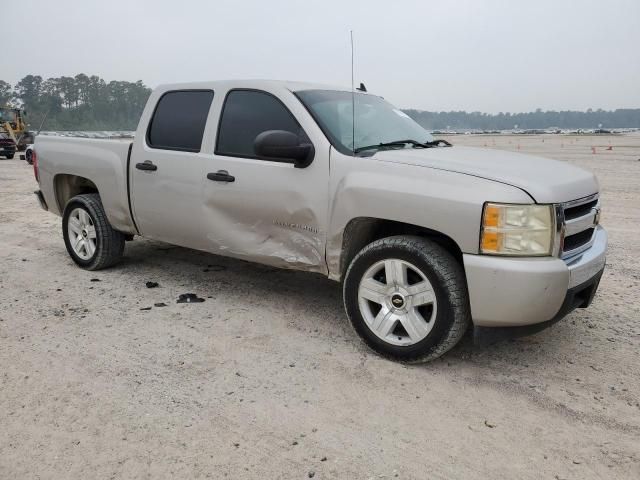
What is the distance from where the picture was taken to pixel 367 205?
346 cm

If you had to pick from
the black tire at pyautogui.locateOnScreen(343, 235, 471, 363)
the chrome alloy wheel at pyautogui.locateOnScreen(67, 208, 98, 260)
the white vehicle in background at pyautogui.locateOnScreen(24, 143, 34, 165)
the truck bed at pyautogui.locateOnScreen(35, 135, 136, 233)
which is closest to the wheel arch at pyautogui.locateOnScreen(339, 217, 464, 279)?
the black tire at pyautogui.locateOnScreen(343, 235, 471, 363)

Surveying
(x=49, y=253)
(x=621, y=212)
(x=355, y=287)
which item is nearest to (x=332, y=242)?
(x=355, y=287)

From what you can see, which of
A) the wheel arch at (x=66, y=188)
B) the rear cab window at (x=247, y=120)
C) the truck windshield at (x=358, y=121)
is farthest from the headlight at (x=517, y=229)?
the wheel arch at (x=66, y=188)

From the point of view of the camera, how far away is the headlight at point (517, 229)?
298 cm

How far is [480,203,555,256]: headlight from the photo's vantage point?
298cm

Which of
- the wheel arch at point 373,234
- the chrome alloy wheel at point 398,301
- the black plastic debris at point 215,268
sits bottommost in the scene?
the black plastic debris at point 215,268

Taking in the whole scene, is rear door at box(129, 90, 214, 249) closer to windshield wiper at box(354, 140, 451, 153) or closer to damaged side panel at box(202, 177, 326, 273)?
damaged side panel at box(202, 177, 326, 273)

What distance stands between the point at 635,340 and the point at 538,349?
0.75 metres

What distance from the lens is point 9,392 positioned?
3051mm

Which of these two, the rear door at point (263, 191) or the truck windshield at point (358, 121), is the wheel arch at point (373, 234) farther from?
the truck windshield at point (358, 121)

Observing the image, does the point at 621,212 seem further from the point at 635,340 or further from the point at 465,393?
the point at 465,393

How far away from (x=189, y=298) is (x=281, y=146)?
70.2 inches

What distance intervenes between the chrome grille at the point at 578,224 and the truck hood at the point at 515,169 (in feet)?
0.17

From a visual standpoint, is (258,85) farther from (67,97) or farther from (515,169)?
(67,97)
